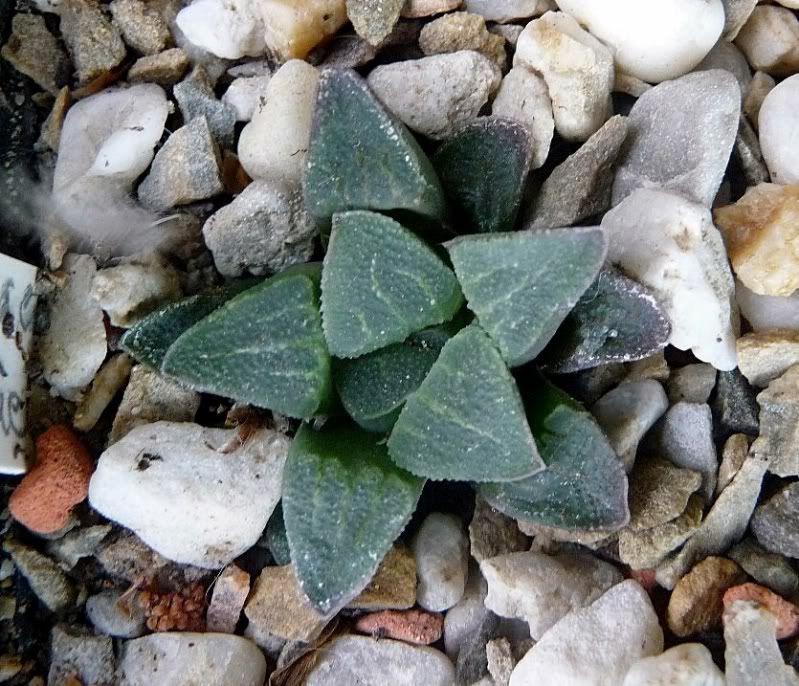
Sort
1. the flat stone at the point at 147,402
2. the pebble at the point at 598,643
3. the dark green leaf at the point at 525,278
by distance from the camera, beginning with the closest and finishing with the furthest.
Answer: the dark green leaf at the point at 525,278, the pebble at the point at 598,643, the flat stone at the point at 147,402

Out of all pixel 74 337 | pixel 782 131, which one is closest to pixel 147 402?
pixel 74 337

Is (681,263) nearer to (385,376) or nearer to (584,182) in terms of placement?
(584,182)

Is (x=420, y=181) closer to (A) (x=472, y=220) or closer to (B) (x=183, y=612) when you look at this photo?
(A) (x=472, y=220)

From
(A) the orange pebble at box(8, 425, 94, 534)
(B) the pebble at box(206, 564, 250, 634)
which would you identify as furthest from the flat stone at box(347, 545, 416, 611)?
(A) the orange pebble at box(8, 425, 94, 534)

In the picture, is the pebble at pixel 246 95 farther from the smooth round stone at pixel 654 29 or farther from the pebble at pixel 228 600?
the pebble at pixel 228 600

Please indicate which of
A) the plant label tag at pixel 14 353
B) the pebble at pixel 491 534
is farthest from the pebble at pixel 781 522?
the plant label tag at pixel 14 353

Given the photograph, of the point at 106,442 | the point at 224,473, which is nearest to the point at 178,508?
the point at 224,473
